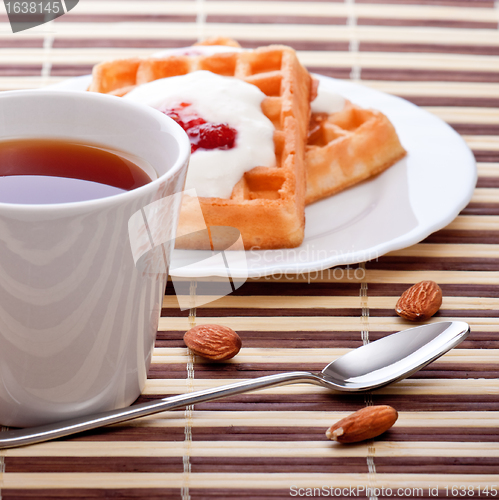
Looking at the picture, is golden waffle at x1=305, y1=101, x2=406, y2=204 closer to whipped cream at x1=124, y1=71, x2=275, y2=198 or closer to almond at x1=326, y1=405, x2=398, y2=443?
whipped cream at x1=124, y1=71, x2=275, y2=198

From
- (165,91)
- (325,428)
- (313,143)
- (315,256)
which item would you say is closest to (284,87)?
(313,143)

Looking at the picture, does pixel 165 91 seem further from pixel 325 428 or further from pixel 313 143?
pixel 325 428

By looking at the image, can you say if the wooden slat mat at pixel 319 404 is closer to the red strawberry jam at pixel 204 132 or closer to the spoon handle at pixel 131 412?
the spoon handle at pixel 131 412

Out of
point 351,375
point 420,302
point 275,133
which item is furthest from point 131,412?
point 275,133

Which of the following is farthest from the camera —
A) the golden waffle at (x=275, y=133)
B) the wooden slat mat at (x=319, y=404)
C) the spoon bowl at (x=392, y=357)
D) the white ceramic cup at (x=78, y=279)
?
the golden waffle at (x=275, y=133)

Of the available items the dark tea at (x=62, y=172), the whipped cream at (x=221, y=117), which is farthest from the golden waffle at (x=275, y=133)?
the dark tea at (x=62, y=172)

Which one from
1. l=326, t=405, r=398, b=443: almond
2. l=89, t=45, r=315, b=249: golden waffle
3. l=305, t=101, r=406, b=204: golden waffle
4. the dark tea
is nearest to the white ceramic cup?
the dark tea
